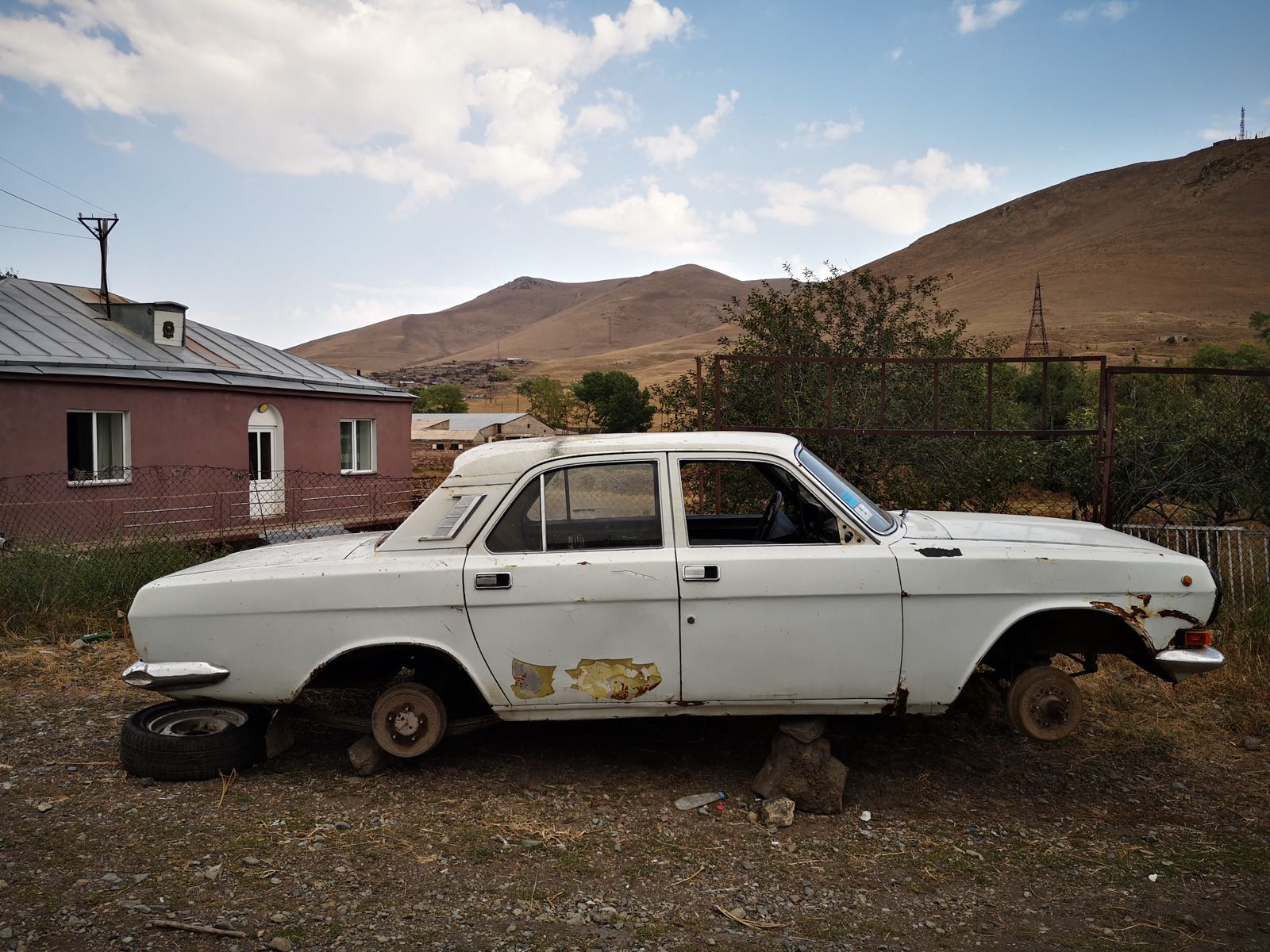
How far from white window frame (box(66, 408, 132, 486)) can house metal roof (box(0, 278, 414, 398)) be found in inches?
25.1

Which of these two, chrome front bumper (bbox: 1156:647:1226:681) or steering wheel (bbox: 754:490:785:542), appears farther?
steering wheel (bbox: 754:490:785:542)

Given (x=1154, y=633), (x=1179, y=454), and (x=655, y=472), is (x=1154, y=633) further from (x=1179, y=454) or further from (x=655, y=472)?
(x=1179, y=454)

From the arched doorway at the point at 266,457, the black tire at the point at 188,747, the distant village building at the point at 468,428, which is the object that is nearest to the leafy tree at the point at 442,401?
the distant village building at the point at 468,428

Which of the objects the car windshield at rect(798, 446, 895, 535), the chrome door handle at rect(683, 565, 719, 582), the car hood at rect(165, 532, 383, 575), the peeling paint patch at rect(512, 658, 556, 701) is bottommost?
the peeling paint patch at rect(512, 658, 556, 701)

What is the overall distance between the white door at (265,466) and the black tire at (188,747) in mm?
13173

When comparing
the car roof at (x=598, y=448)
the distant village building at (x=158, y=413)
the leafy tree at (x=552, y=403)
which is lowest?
the car roof at (x=598, y=448)

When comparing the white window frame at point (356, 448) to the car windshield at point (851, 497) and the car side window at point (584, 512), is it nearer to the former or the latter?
the car side window at point (584, 512)

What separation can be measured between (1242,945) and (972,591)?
5.20 ft

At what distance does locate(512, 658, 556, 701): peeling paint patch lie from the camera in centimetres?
414

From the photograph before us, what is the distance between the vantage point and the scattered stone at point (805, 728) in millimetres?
4191

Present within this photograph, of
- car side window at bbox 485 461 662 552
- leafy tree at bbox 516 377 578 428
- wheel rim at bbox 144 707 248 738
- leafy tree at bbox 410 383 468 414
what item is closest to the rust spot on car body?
car side window at bbox 485 461 662 552

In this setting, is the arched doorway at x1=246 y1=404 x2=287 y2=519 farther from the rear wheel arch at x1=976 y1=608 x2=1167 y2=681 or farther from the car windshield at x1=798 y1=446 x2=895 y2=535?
the rear wheel arch at x1=976 y1=608 x2=1167 y2=681

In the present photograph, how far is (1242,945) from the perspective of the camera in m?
3.06

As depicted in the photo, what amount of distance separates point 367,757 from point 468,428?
32991 millimetres
